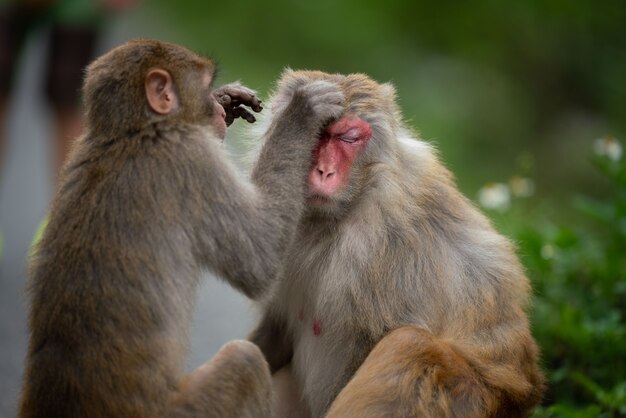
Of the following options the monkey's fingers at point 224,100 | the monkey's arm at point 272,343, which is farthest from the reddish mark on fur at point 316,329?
the monkey's fingers at point 224,100

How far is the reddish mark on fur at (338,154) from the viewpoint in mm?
5391

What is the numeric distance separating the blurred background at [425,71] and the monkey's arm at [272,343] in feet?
10.3

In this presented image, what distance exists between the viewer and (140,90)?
5.14 metres

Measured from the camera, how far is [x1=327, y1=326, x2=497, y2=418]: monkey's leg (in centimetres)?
502

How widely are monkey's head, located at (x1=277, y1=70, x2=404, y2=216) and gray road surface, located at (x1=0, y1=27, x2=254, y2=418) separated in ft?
2.99

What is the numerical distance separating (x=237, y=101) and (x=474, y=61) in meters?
10.3

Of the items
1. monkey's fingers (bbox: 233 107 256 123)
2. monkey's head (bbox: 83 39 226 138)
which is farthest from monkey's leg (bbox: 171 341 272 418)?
monkey's fingers (bbox: 233 107 256 123)

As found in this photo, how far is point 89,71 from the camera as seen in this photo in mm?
5320

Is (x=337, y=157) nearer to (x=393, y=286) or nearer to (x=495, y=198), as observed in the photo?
(x=393, y=286)

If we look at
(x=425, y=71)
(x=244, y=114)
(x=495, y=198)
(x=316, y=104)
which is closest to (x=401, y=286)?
(x=316, y=104)

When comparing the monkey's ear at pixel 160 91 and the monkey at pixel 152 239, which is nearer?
the monkey at pixel 152 239

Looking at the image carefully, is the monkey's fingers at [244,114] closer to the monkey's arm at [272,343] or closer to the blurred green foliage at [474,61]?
the monkey's arm at [272,343]

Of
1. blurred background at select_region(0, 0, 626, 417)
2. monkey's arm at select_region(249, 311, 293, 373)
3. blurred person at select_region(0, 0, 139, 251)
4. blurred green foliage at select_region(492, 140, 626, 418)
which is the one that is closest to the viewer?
monkey's arm at select_region(249, 311, 293, 373)

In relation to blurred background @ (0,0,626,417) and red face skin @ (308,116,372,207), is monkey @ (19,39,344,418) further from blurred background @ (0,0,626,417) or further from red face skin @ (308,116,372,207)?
blurred background @ (0,0,626,417)
